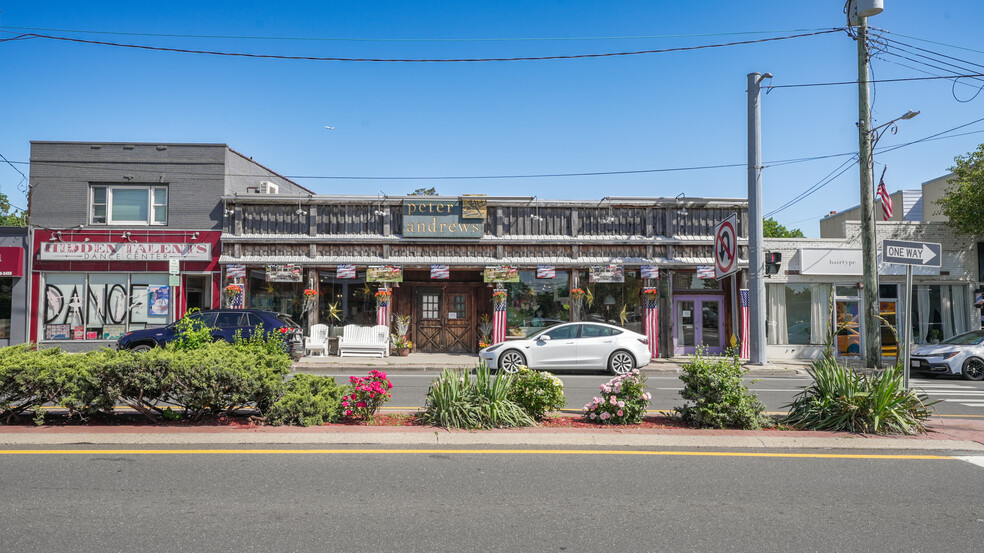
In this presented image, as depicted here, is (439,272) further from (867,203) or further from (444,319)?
(867,203)

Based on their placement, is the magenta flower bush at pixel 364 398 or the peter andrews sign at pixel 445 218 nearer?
the magenta flower bush at pixel 364 398

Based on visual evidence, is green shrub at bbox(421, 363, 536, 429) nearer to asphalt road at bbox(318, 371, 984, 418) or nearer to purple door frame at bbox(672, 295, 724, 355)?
asphalt road at bbox(318, 371, 984, 418)

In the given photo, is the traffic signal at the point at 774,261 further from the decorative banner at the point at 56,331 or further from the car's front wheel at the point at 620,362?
the decorative banner at the point at 56,331

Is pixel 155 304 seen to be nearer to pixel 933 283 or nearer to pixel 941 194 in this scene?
pixel 933 283

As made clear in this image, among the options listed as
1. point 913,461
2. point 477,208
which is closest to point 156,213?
point 477,208

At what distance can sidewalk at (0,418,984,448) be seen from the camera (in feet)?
23.2

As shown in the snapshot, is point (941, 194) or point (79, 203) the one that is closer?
point (79, 203)

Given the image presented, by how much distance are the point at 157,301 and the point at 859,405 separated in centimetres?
2018

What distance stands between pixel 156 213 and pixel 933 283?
2686cm

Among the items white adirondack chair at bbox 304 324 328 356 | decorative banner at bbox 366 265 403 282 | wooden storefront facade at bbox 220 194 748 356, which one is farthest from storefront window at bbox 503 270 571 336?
white adirondack chair at bbox 304 324 328 356

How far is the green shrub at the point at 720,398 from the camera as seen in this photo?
25.5ft

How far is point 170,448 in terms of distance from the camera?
685 cm

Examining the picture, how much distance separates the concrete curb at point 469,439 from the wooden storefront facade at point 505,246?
13510mm

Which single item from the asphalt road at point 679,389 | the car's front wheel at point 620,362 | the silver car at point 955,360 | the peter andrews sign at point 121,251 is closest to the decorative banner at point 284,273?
the peter andrews sign at point 121,251
